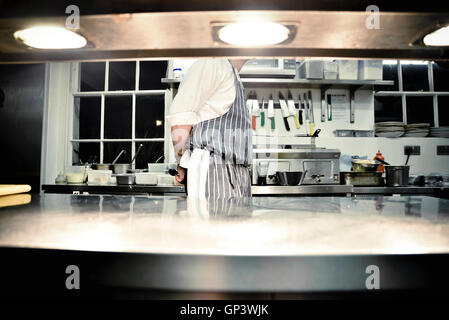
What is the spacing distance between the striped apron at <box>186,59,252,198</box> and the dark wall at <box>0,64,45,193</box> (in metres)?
1.57

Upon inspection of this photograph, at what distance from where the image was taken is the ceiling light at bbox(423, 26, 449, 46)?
2.21ft

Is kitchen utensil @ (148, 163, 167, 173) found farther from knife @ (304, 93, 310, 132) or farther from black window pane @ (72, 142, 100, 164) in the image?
knife @ (304, 93, 310, 132)

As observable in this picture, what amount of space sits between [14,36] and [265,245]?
72 cm

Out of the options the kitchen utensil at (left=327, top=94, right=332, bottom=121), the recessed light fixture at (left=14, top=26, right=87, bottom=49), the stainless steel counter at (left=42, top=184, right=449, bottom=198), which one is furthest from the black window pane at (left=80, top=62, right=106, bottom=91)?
the recessed light fixture at (left=14, top=26, right=87, bottom=49)

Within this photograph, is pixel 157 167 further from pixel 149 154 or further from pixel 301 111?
pixel 301 111

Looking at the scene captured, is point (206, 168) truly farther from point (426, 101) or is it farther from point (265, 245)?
point (426, 101)

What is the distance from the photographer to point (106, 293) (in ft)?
1.42

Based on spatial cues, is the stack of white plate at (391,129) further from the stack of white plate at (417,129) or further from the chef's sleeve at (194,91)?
the chef's sleeve at (194,91)

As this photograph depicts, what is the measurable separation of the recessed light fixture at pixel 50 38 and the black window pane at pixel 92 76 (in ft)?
10.7

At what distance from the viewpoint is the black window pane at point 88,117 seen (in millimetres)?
3742

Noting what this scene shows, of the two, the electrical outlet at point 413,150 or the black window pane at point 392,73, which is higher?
the black window pane at point 392,73

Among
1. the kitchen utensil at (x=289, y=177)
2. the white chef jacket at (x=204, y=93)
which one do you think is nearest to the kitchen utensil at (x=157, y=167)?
the kitchen utensil at (x=289, y=177)

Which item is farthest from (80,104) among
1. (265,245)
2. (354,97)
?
(265,245)

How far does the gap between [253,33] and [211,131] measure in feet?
3.25
